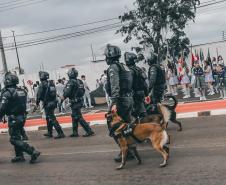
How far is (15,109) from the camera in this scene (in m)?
9.80

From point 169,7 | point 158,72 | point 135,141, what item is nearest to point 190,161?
point 135,141

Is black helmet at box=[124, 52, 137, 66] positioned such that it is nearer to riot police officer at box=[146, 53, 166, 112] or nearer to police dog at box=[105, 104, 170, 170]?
riot police officer at box=[146, 53, 166, 112]

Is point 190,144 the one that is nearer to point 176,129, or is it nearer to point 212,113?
point 176,129

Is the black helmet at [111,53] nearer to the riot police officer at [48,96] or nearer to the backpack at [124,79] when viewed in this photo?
the backpack at [124,79]

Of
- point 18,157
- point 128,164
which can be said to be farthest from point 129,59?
point 18,157

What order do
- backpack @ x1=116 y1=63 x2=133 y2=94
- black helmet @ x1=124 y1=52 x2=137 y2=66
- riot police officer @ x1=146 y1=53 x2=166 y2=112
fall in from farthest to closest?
Result: riot police officer @ x1=146 y1=53 x2=166 y2=112, black helmet @ x1=124 y1=52 x2=137 y2=66, backpack @ x1=116 y1=63 x2=133 y2=94

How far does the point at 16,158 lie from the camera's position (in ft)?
34.0

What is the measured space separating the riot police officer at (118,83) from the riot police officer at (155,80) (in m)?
2.92

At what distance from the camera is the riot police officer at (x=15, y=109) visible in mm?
9715

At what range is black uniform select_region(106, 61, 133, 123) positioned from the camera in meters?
8.27

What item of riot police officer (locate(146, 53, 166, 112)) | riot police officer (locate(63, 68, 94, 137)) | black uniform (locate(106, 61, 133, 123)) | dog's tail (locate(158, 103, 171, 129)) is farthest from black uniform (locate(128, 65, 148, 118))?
riot police officer (locate(63, 68, 94, 137))

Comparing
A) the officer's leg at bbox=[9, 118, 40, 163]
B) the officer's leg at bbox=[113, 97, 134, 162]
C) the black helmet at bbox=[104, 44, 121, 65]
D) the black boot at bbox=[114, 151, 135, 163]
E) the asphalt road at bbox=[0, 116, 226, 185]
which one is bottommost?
the asphalt road at bbox=[0, 116, 226, 185]

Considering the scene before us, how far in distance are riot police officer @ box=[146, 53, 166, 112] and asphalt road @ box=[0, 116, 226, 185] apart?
3.05ft

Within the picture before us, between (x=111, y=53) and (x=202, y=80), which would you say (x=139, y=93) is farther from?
(x=202, y=80)
